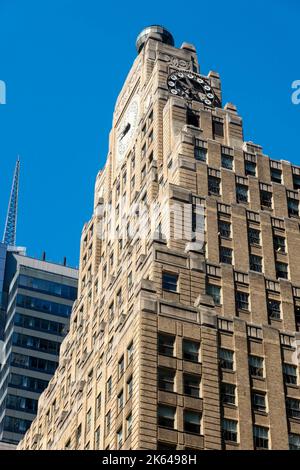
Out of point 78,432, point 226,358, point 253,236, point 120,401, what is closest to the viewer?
point 120,401

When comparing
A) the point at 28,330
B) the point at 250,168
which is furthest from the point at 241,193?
the point at 28,330

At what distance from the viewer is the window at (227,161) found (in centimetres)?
10773

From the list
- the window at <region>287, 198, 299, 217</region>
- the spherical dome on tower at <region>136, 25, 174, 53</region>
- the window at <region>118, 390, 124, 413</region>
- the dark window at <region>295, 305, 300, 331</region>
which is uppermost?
the spherical dome on tower at <region>136, 25, 174, 53</region>

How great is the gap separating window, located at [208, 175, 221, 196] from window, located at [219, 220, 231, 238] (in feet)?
13.5

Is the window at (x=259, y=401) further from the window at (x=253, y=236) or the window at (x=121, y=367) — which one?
the window at (x=253, y=236)

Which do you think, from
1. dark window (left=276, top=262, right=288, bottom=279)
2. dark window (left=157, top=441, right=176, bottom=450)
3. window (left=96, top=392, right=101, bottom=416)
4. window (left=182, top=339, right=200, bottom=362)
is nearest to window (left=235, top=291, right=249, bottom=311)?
dark window (left=276, top=262, right=288, bottom=279)

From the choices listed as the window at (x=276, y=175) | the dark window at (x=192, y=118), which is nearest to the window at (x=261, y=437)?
the window at (x=276, y=175)

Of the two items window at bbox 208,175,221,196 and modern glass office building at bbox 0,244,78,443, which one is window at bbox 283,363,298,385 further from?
modern glass office building at bbox 0,244,78,443

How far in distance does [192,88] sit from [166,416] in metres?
49.6

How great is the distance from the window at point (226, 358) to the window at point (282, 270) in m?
14.0

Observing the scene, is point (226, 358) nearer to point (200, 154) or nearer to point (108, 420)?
point (108, 420)

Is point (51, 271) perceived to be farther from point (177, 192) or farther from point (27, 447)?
point (177, 192)

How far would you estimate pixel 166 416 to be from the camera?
7981cm

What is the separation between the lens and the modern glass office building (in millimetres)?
159250
